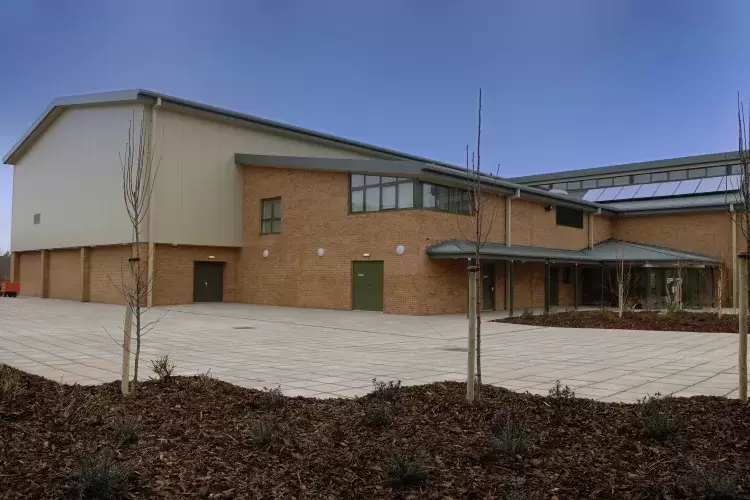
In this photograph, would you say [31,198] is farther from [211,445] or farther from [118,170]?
[211,445]

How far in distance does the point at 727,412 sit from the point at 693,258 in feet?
79.3

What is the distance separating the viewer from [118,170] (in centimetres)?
2800

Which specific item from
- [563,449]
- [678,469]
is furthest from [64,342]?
[678,469]

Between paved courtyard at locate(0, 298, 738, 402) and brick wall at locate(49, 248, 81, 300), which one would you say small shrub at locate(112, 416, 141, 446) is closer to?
paved courtyard at locate(0, 298, 738, 402)

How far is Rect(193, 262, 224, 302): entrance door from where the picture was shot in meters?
29.3

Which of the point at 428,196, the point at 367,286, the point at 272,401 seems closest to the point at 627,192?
the point at 428,196

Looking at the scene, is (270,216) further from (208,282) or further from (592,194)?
(592,194)

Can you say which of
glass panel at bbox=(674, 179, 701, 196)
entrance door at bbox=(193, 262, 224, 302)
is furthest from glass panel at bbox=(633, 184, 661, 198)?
entrance door at bbox=(193, 262, 224, 302)

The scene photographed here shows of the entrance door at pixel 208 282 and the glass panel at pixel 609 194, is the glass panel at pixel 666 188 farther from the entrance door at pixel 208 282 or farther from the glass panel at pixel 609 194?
the entrance door at pixel 208 282

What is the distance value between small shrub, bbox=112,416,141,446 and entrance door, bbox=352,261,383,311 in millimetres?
18506

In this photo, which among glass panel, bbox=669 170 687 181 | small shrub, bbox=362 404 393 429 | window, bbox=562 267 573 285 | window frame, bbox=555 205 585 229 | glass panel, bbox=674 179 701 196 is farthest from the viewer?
glass panel, bbox=669 170 687 181

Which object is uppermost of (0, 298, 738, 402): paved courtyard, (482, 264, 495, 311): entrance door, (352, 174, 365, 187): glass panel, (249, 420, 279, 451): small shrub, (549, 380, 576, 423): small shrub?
(352, 174, 365, 187): glass panel

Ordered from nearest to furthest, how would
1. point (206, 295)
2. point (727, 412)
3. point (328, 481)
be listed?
1. point (328, 481)
2. point (727, 412)
3. point (206, 295)

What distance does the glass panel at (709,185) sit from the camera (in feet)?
109
